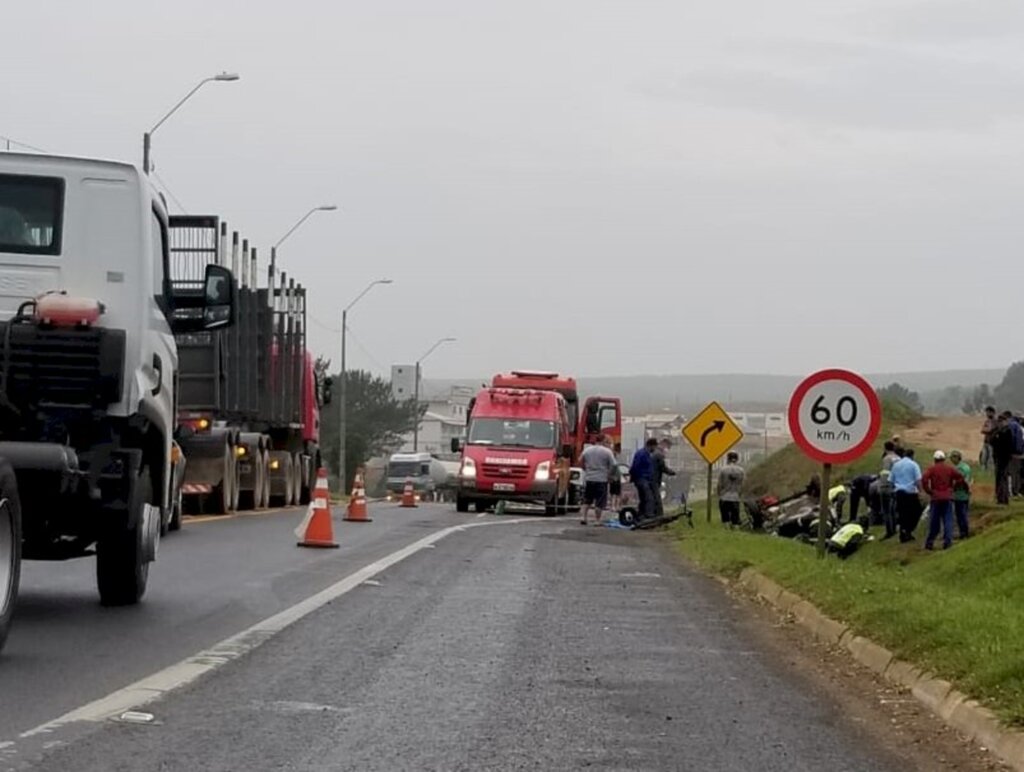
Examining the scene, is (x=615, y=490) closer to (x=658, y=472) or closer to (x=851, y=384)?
(x=658, y=472)

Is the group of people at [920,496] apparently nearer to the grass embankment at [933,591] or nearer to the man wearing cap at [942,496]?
the man wearing cap at [942,496]

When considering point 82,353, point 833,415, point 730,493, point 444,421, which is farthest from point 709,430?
point 444,421

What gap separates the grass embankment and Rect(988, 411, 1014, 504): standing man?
1233mm

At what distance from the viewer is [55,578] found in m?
14.5

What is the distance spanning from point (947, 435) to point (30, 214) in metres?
41.1

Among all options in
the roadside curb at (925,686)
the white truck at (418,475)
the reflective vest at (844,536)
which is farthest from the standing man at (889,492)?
the white truck at (418,475)

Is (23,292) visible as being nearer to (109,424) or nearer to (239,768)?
(109,424)

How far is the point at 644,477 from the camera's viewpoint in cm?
3198

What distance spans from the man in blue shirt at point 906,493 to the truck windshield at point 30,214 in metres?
17.2

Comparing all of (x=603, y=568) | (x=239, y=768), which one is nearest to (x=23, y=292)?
(x=239, y=768)

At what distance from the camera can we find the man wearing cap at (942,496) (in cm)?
2498

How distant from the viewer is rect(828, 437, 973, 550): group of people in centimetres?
2511

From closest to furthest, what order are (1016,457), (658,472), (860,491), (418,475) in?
(1016,457) → (860,491) → (658,472) → (418,475)

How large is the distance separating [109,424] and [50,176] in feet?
5.24
